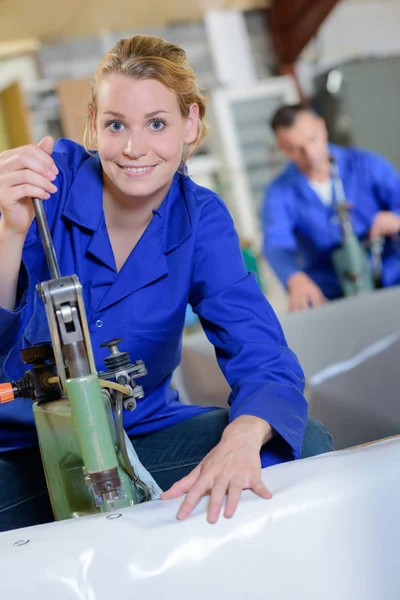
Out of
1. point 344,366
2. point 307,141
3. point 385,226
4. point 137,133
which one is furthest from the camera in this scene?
point 307,141

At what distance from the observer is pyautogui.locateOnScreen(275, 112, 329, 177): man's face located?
321 centimetres

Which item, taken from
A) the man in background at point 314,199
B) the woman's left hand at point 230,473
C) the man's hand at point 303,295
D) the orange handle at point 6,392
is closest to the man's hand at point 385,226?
the man in background at point 314,199

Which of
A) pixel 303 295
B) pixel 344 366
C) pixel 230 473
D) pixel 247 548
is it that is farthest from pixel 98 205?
pixel 303 295

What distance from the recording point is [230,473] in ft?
2.60

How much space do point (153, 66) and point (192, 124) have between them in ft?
0.48

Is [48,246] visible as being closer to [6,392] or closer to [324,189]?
[6,392]

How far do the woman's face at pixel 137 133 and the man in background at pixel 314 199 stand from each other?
200 cm

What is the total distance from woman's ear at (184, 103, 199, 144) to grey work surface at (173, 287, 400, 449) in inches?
35.5

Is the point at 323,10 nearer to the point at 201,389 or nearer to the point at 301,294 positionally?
the point at 301,294

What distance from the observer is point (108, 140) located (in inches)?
43.2

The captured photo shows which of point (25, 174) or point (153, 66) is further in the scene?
point (153, 66)

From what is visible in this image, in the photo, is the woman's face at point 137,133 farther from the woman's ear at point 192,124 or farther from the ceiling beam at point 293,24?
the ceiling beam at point 293,24

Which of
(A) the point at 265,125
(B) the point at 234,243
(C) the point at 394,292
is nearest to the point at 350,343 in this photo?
(C) the point at 394,292

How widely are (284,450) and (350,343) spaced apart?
1382mm
